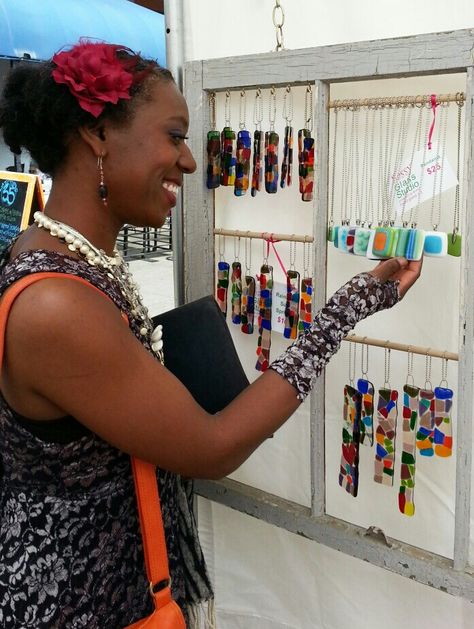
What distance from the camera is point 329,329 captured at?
103cm

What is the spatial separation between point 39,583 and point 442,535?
87 centimetres

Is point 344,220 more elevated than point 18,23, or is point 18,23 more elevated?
point 18,23

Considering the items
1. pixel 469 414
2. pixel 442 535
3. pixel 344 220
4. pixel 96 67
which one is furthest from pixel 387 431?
pixel 96 67

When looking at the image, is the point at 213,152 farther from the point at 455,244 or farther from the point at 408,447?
the point at 408,447

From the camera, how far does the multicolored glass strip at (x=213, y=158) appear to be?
1.50m

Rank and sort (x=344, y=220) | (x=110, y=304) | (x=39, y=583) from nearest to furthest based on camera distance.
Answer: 1. (x=110, y=304)
2. (x=39, y=583)
3. (x=344, y=220)

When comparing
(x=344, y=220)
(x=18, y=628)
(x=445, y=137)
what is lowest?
(x=18, y=628)

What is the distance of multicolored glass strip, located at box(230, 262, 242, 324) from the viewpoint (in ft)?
5.24

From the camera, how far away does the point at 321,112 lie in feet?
4.25

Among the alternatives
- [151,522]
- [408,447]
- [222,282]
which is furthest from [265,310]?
[151,522]

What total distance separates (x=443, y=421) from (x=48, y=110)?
0.84 metres

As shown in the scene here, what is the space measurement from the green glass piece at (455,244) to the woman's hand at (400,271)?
2.5 inches

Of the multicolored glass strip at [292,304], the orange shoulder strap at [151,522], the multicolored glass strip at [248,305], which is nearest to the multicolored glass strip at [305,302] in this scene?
the multicolored glass strip at [292,304]

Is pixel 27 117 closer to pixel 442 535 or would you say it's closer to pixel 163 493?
pixel 163 493
